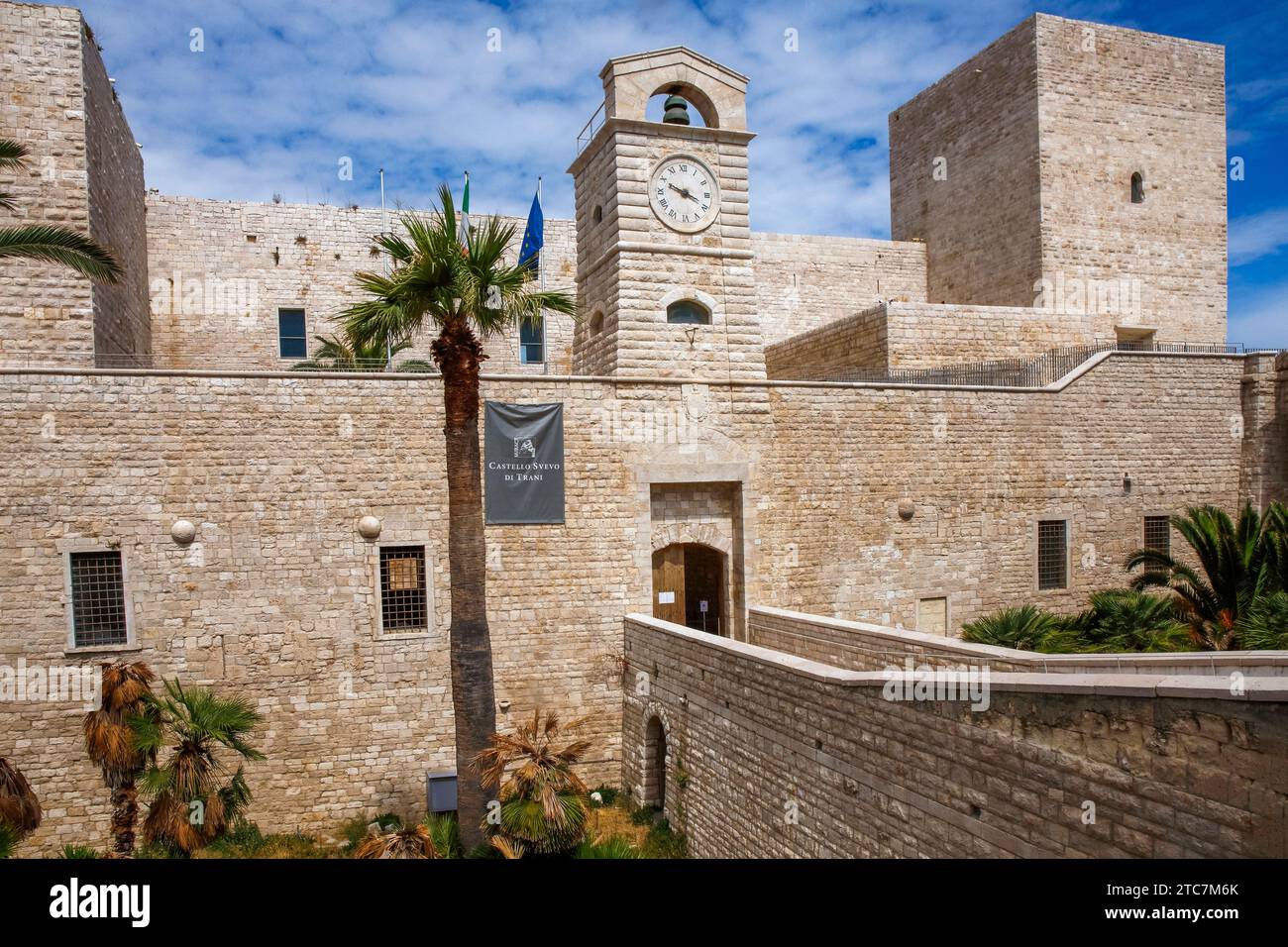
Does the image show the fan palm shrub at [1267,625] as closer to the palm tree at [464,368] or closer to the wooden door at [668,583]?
the wooden door at [668,583]

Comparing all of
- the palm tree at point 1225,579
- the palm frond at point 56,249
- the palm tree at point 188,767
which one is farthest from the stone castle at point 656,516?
the palm tree at point 1225,579

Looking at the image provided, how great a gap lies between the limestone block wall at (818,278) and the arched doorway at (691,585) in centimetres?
1061

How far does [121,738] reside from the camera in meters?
10.2

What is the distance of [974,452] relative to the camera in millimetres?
14945

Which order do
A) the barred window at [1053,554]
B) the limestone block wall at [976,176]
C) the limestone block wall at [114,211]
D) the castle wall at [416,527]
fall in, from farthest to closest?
the limestone block wall at [976,176], the barred window at [1053,554], the limestone block wall at [114,211], the castle wall at [416,527]

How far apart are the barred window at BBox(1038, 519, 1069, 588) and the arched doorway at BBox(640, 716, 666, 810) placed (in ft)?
26.5

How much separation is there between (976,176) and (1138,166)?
4.08 metres

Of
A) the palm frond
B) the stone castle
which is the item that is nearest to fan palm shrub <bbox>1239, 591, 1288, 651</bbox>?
the stone castle

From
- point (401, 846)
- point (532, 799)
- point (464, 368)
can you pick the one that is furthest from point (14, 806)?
point (464, 368)

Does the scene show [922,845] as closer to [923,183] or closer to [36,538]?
[36,538]

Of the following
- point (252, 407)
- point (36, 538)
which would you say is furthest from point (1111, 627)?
point (36, 538)

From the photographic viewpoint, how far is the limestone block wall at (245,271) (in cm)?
1983

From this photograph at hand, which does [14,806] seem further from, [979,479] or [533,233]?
[979,479]

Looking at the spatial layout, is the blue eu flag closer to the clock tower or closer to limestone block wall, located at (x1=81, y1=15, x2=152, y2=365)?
the clock tower
